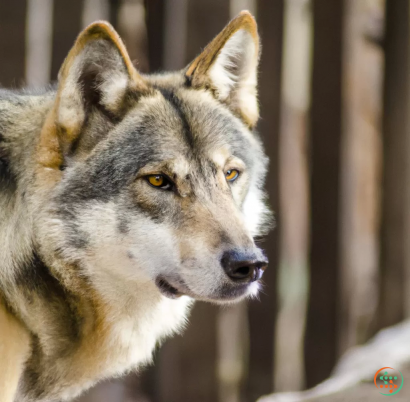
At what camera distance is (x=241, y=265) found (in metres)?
2.77

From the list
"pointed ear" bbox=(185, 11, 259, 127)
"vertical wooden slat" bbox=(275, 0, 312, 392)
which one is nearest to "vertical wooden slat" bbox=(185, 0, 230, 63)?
"vertical wooden slat" bbox=(275, 0, 312, 392)

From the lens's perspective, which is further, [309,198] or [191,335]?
[309,198]

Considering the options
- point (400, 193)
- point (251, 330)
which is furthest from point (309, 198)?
point (251, 330)

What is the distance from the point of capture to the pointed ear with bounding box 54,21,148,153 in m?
2.93

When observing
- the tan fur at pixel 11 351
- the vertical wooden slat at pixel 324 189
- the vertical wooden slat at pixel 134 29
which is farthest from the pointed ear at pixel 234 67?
the vertical wooden slat at pixel 324 189

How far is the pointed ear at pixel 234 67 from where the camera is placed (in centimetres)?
337

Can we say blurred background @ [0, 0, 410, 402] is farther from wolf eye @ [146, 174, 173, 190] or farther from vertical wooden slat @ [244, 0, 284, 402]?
wolf eye @ [146, 174, 173, 190]

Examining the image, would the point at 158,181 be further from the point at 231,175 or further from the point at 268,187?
the point at 268,187

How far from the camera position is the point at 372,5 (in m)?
6.88

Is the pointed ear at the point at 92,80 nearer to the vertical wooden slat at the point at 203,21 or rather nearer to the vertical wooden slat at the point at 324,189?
the vertical wooden slat at the point at 203,21

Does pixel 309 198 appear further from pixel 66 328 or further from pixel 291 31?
pixel 66 328

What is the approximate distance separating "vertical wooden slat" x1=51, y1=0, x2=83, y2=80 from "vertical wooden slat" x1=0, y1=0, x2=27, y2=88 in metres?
0.33

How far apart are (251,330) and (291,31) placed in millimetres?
3359

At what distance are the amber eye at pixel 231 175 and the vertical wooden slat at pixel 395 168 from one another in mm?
4256
